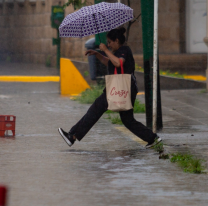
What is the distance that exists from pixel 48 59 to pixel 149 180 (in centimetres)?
2057

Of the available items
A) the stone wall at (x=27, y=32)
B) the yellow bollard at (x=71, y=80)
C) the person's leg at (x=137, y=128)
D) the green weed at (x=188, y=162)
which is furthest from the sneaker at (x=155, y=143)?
the stone wall at (x=27, y=32)

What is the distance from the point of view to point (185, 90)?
624 inches

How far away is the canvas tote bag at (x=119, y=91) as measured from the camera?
7.48 meters

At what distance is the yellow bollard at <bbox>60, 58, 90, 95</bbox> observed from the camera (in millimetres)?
15679

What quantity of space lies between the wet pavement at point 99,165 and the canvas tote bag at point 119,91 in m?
0.58

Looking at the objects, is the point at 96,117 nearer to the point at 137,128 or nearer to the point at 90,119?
the point at 90,119

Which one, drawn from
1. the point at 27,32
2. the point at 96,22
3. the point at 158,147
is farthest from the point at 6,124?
the point at 27,32

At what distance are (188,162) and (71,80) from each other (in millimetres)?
9206

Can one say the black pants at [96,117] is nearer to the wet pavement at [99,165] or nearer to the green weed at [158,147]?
the green weed at [158,147]

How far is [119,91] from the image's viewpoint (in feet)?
24.6

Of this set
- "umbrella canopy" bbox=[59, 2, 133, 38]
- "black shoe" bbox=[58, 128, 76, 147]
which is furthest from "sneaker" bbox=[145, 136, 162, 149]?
"umbrella canopy" bbox=[59, 2, 133, 38]

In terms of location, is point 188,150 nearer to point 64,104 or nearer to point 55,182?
point 55,182

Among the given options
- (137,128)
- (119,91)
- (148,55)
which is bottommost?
(137,128)

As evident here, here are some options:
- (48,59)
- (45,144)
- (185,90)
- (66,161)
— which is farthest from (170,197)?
(48,59)
